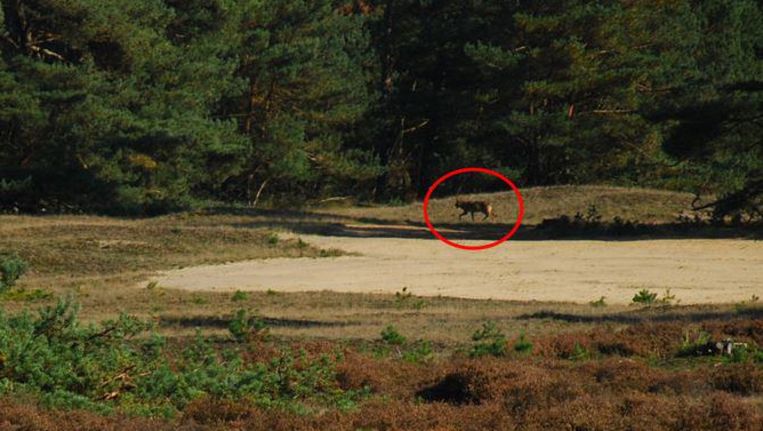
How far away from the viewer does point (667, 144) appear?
120ft

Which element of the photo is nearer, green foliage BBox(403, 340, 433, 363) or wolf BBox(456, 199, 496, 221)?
green foliage BBox(403, 340, 433, 363)

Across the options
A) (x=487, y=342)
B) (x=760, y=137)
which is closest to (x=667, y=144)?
(x=760, y=137)

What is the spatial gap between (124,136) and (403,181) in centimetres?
2959

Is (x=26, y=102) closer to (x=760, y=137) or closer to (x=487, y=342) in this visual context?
(x=760, y=137)

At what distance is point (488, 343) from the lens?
1736 centimetres

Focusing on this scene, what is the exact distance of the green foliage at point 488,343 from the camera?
16.2 meters

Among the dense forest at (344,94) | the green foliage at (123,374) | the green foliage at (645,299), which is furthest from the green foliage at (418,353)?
the dense forest at (344,94)

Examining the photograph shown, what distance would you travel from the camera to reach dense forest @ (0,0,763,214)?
1949 inches

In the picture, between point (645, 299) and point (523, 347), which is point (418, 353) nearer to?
point (523, 347)

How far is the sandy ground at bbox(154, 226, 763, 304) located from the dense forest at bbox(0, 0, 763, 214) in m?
5.05

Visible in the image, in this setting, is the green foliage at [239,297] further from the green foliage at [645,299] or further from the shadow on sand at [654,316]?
the green foliage at [645,299]

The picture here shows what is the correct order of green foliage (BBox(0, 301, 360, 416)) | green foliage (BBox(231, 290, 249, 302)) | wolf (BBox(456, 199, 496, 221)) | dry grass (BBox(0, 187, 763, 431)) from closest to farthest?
dry grass (BBox(0, 187, 763, 431)) → green foliage (BBox(0, 301, 360, 416)) → green foliage (BBox(231, 290, 249, 302)) → wolf (BBox(456, 199, 496, 221))

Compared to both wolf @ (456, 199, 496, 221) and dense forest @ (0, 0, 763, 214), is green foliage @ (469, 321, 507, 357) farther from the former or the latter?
wolf @ (456, 199, 496, 221)

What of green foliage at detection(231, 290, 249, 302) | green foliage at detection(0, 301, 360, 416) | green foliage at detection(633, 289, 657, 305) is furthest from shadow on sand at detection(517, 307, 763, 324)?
green foliage at detection(0, 301, 360, 416)
